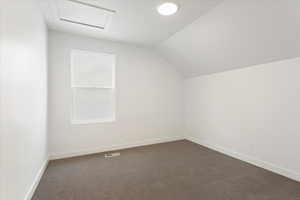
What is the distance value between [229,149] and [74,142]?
325cm

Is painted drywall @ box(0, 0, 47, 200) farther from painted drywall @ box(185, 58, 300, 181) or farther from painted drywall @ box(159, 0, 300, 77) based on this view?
painted drywall @ box(185, 58, 300, 181)

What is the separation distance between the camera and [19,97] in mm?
1437

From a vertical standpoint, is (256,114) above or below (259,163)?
above

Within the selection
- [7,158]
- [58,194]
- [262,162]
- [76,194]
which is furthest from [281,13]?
[58,194]

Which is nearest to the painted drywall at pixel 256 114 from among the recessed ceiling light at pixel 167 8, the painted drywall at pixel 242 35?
the painted drywall at pixel 242 35

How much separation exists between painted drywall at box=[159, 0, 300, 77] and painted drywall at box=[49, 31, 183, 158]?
0.94 meters

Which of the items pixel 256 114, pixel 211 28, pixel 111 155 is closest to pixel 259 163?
pixel 256 114

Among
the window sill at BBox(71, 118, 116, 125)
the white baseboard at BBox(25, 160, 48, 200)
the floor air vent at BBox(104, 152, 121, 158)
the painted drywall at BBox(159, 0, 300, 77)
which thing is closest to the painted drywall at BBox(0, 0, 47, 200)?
the white baseboard at BBox(25, 160, 48, 200)

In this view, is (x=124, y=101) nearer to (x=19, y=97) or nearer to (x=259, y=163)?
(x=19, y=97)

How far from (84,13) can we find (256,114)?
3357 millimetres

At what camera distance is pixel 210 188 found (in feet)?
6.42

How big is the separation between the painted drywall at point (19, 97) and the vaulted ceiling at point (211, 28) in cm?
75

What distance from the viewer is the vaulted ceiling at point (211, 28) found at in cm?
190

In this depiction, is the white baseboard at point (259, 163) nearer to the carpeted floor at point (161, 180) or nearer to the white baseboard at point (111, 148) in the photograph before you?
the carpeted floor at point (161, 180)
